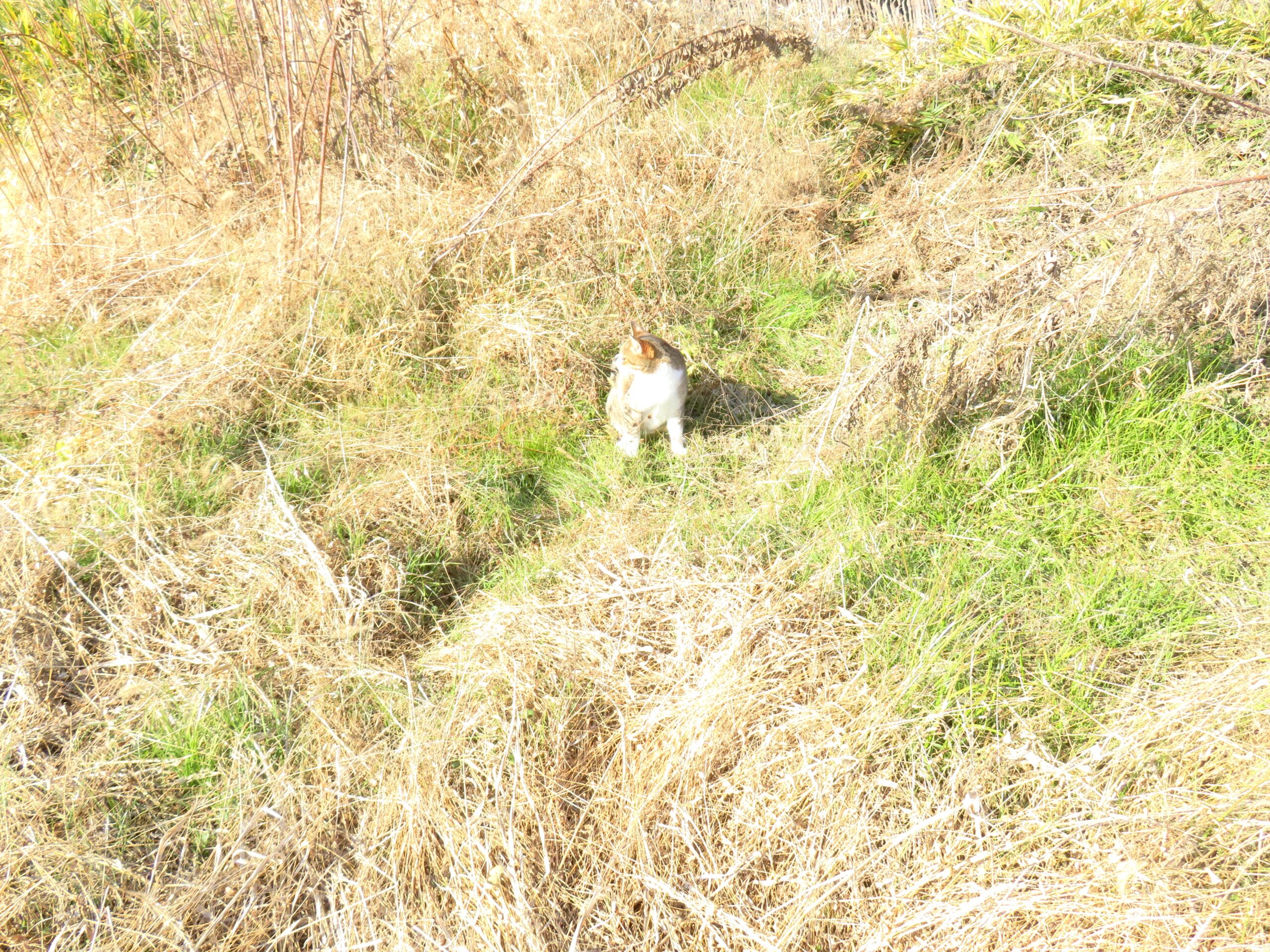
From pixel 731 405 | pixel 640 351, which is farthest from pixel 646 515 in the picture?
pixel 731 405

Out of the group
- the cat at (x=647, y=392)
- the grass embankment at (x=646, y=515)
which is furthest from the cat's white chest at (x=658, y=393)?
the grass embankment at (x=646, y=515)

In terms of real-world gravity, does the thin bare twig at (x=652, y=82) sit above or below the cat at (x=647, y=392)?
above

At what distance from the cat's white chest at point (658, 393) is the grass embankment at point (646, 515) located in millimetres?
212

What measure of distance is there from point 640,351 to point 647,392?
0.13m

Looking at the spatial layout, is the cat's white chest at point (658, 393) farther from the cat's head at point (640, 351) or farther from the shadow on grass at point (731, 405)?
the shadow on grass at point (731, 405)

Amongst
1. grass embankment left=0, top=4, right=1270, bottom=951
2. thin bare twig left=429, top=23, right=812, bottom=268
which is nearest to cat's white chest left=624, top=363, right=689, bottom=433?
grass embankment left=0, top=4, right=1270, bottom=951

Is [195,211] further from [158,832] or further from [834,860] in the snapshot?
[834,860]

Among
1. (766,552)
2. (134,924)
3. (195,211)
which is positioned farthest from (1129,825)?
(195,211)

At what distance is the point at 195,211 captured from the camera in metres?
4.02

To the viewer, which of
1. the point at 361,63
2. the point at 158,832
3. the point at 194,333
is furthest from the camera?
the point at 361,63

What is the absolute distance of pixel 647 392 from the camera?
2.88 meters

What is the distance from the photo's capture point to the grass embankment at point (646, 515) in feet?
6.43

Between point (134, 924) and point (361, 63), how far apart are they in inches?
152

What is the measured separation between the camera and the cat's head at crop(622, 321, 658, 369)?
2.84 m
